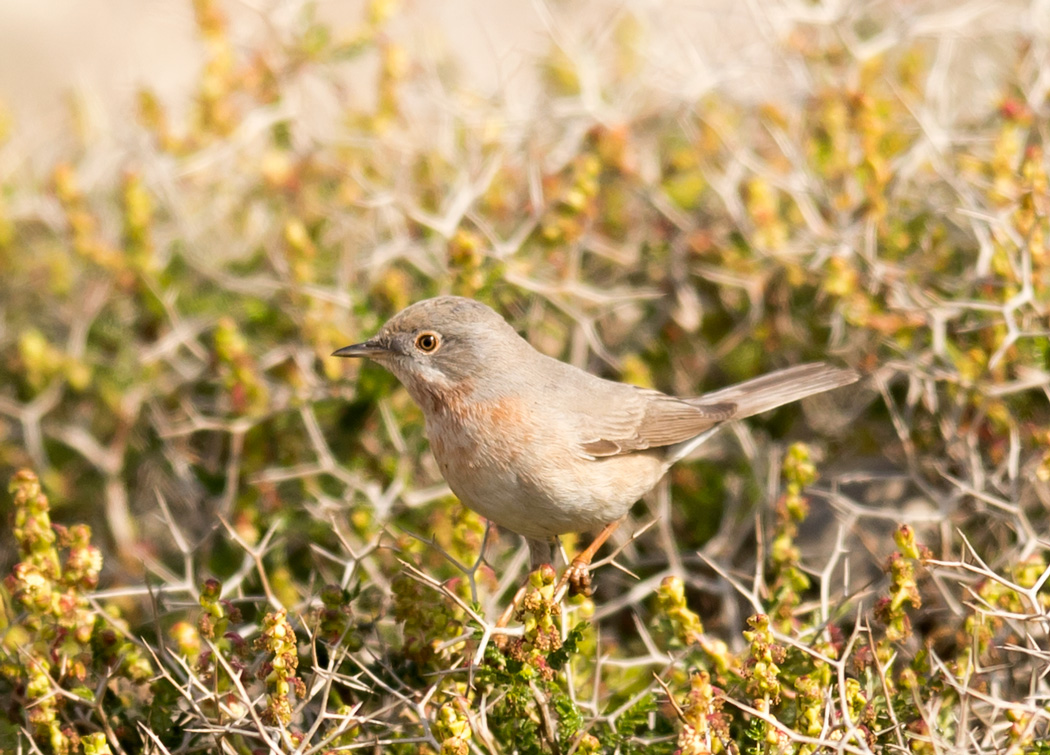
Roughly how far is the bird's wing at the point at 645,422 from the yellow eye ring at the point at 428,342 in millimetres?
658

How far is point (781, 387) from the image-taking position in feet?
14.0

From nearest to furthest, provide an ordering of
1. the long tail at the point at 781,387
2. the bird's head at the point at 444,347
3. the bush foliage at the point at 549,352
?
the bush foliage at the point at 549,352 → the bird's head at the point at 444,347 → the long tail at the point at 781,387

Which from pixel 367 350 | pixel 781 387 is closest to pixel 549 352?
pixel 781 387

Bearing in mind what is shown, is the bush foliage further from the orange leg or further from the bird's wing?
the bird's wing

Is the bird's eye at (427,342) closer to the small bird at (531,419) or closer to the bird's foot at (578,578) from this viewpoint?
the small bird at (531,419)

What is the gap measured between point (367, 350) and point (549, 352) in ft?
4.90

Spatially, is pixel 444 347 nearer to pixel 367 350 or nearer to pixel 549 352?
pixel 367 350

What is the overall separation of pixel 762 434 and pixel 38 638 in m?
3.15

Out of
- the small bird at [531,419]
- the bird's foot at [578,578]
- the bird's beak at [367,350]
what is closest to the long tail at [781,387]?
the small bird at [531,419]

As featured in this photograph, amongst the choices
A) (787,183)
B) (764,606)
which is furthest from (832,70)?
(764,606)

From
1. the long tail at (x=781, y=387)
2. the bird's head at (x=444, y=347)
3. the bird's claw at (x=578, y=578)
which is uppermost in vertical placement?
the bird's head at (x=444, y=347)

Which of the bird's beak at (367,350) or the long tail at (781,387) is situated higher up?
the bird's beak at (367,350)

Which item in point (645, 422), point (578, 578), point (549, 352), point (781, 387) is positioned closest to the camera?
point (578, 578)

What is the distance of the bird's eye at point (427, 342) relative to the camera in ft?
12.5
